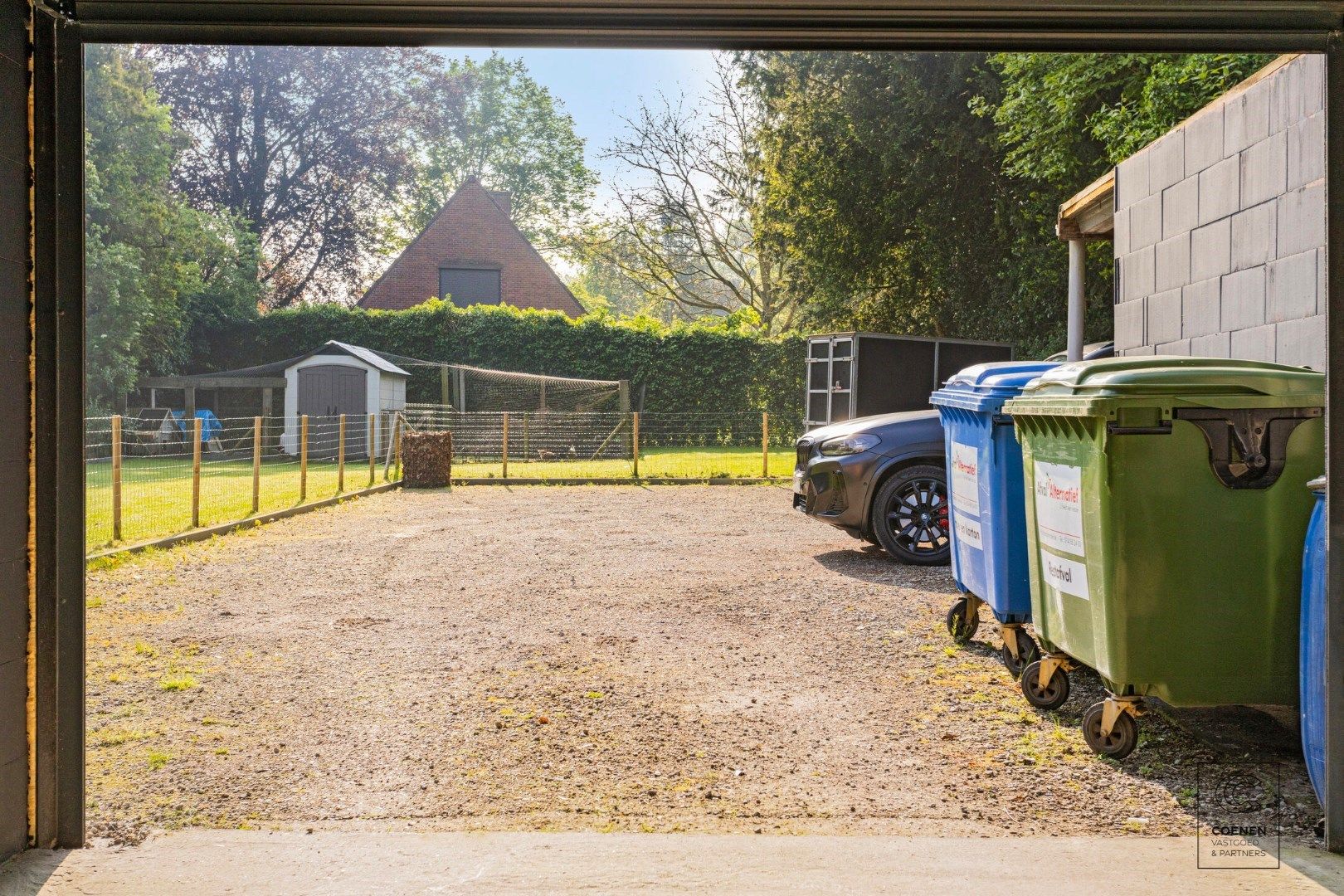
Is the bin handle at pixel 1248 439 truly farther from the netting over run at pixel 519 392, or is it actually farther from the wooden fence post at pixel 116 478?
the netting over run at pixel 519 392

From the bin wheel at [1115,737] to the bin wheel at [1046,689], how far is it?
590 millimetres

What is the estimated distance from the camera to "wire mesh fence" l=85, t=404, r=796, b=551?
13555 millimetres

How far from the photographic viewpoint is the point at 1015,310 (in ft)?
75.2

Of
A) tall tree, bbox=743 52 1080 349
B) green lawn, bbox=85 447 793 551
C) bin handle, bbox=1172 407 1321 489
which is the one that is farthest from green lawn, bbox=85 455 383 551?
tall tree, bbox=743 52 1080 349

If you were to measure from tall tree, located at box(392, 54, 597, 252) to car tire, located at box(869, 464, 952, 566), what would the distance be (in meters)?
36.2

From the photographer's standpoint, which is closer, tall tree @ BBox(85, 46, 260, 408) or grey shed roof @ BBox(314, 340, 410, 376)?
grey shed roof @ BBox(314, 340, 410, 376)

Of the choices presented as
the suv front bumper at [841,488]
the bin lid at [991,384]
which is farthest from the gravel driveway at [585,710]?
the bin lid at [991,384]

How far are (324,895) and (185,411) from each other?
26338 millimetres

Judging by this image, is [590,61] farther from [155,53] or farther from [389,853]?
[389,853]

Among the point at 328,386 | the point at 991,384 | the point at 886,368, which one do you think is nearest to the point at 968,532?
the point at 991,384

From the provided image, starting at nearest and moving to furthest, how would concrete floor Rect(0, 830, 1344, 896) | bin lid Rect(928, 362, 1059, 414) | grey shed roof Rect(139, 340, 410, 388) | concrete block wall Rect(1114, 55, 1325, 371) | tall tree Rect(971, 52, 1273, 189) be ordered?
concrete floor Rect(0, 830, 1344, 896) → concrete block wall Rect(1114, 55, 1325, 371) → bin lid Rect(928, 362, 1059, 414) → tall tree Rect(971, 52, 1273, 189) → grey shed roof Rect(139, 340, 410, 388)

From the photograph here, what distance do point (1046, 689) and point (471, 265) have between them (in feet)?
109

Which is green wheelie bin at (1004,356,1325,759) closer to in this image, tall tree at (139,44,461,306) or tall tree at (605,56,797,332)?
tall tree at (605,56,797,332)

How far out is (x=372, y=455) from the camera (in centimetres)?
1734
